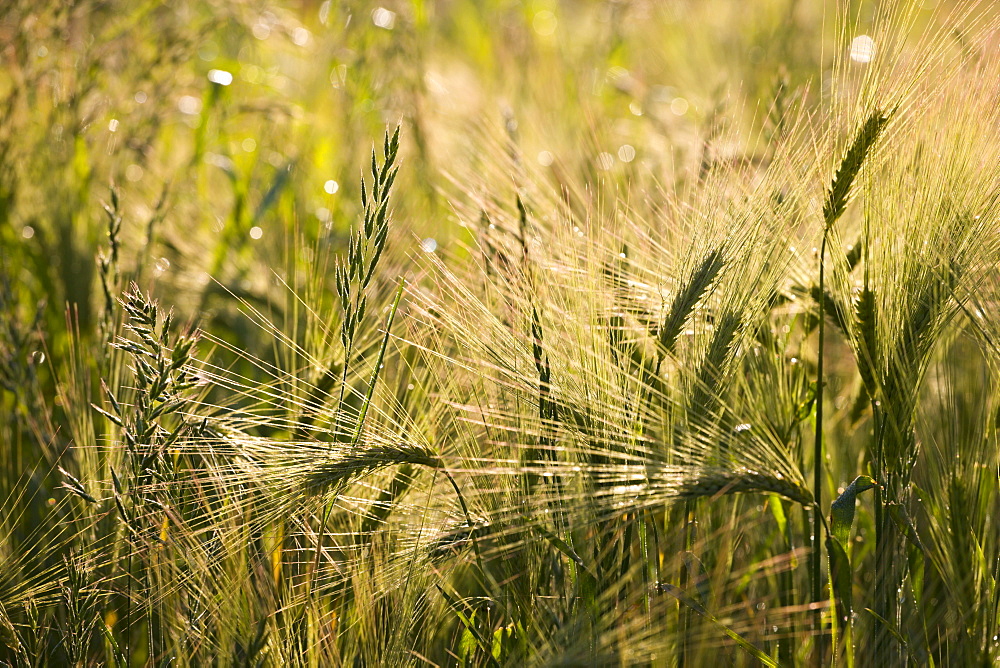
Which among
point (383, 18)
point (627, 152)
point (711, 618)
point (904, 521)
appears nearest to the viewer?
point (711, 618)

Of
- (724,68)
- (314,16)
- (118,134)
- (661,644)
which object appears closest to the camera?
(661,644)

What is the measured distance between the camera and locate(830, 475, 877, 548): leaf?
2.67ft

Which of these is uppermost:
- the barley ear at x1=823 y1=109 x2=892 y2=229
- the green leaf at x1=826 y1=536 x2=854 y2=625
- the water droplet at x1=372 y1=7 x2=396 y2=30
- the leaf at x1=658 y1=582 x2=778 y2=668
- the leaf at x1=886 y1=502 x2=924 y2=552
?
the water droplet at x1=372 y1=7 x2=396 y2=30

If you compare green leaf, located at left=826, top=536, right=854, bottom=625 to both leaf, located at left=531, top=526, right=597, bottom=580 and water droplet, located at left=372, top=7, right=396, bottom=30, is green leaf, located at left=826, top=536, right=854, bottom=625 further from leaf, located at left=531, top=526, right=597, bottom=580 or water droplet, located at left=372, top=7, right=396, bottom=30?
water droplet, located at left=372, top=7, right=396, bottom=30

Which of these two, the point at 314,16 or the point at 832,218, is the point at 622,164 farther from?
the point at 314,16

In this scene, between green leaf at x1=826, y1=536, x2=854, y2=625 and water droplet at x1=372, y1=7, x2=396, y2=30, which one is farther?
water droplet at x1=372, y1=7, x2=396, y2=30

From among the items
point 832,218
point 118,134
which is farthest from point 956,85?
point 118,134

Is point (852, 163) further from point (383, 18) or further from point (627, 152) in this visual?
point (383, 18)

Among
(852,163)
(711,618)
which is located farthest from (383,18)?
(711,618)

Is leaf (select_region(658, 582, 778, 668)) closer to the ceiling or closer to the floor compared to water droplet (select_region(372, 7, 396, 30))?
closer to the floor

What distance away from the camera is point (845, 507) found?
2.68 ft

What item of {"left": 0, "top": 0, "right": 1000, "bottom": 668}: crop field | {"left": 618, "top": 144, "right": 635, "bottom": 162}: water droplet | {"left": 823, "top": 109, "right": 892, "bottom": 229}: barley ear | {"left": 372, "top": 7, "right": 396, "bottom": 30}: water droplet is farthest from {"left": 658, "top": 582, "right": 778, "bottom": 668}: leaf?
{"left": 372, "top": 7, "right": 396, "bottom": 30}: water droplet

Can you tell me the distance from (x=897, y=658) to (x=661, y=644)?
1.23 ft

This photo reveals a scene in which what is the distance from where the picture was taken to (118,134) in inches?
65.8
